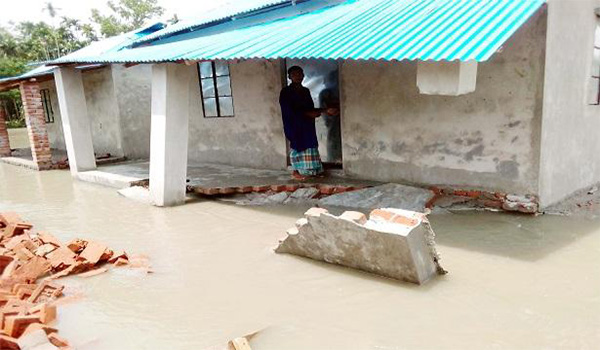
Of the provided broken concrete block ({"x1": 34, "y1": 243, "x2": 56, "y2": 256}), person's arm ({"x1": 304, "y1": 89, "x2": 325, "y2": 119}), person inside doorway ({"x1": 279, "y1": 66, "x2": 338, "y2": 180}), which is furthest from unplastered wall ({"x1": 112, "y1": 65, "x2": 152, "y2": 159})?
broken concrete block ({"x1": 34, "y1": 243, "x2": 56, "y2": 256})

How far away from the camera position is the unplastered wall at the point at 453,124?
18.2 feet

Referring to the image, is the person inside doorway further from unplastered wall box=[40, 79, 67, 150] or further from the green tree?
the green tree

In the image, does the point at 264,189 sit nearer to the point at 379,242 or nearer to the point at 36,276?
the point at 36,276

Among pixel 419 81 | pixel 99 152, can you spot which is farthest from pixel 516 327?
pixel 99 152

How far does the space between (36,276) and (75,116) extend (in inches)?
250

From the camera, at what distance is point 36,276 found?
15.1 ft

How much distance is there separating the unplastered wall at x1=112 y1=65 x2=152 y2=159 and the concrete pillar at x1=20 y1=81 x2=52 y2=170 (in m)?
1.96

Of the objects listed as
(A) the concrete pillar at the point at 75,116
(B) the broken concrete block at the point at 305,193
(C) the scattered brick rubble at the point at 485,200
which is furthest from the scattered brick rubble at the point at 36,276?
(A) the concrete pillar at the point at 75,116

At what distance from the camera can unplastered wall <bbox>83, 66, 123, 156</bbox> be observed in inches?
503

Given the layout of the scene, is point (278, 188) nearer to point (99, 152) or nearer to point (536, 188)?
point (536, 188)

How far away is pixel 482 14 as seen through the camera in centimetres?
507

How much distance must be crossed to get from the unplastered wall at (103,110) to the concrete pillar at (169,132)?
6105 millimetres

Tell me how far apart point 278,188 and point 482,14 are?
4.00 meters

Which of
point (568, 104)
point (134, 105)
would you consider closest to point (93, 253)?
point (568, 104)
